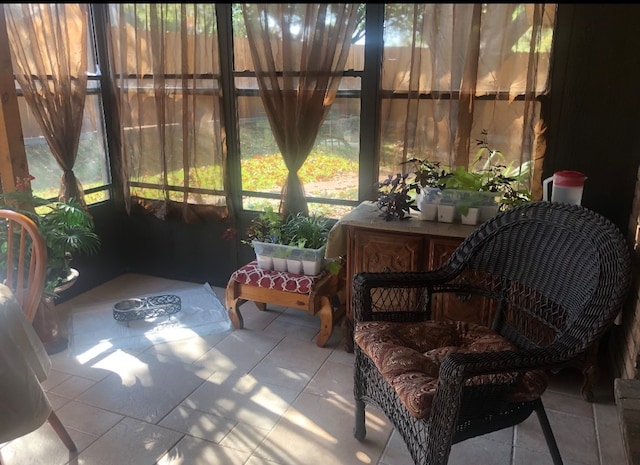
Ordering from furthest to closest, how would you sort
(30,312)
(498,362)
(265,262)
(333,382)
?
(265,262) < (333,382) < (30,312) < (498,362)

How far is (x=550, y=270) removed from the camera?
1.91m

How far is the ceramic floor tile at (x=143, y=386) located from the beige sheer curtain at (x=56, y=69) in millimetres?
1228

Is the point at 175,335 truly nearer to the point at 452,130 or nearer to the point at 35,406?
the point at 35,406

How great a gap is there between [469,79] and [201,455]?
Answer: 2.05m

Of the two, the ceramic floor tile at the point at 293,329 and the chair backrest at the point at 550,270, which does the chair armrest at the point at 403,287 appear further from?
the ceramic floor tile at the point at 293,329

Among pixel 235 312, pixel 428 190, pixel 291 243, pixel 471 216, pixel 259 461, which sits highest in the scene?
pixel 428 190

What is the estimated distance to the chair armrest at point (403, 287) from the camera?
2.01m

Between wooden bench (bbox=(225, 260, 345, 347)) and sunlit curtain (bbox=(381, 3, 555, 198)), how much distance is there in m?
0.84

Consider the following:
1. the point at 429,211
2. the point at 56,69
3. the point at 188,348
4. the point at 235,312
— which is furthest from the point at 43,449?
the point at 56,69

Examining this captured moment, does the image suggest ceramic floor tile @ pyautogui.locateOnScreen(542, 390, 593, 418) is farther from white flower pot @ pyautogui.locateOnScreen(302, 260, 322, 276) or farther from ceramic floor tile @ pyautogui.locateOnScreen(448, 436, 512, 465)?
white flower pot @ pyautogui.locateOnScreen(302, 260, 322, 276)

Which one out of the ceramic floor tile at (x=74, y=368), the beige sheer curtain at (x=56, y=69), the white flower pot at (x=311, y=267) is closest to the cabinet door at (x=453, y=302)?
the white flower pot at (x=311, y=267)

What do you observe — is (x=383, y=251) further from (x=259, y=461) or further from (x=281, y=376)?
(x=259, y=461)

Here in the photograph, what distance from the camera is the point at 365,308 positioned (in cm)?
205

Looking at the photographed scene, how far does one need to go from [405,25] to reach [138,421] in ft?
7.22
